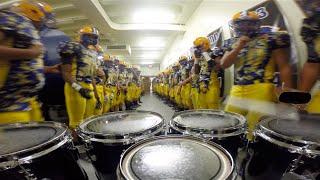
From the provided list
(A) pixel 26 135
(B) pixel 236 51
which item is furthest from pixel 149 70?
(A) pixel 26 135

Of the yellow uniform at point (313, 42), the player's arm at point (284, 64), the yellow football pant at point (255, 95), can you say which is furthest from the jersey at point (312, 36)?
the yellow football pant at point (255, 95)

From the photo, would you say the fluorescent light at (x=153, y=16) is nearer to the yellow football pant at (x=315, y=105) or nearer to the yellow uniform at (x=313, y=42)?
the yellow uniform at (x=313, y=42)

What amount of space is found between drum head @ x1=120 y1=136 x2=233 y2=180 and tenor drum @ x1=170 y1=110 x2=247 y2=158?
29 cm

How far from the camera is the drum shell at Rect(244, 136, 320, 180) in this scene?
0.99 meters

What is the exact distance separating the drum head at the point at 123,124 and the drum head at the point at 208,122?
14 cm

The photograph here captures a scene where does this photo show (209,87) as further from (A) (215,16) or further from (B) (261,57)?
(A) (215,16)

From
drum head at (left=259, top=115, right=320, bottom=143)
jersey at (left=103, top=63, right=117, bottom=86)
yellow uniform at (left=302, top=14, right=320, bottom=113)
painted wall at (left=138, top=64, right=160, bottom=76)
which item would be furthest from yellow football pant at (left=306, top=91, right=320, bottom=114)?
painted wall at (left=138, top=64, right=160, bottom=76)

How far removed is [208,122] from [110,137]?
0.65 m

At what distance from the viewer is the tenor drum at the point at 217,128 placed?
128cm

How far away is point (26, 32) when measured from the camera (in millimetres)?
1521

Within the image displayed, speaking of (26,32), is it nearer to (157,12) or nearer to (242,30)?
(242,30)

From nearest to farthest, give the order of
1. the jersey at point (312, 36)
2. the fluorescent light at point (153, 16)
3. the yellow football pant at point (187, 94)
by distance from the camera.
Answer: the jersey at point (312, 36) < the yellow football pant at point (187, 94) < the fluorescent light at point (153, 16)

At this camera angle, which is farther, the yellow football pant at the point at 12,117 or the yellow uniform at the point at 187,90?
the yellow uniform at the point at 187,90

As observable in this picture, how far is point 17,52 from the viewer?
1.46 metres
